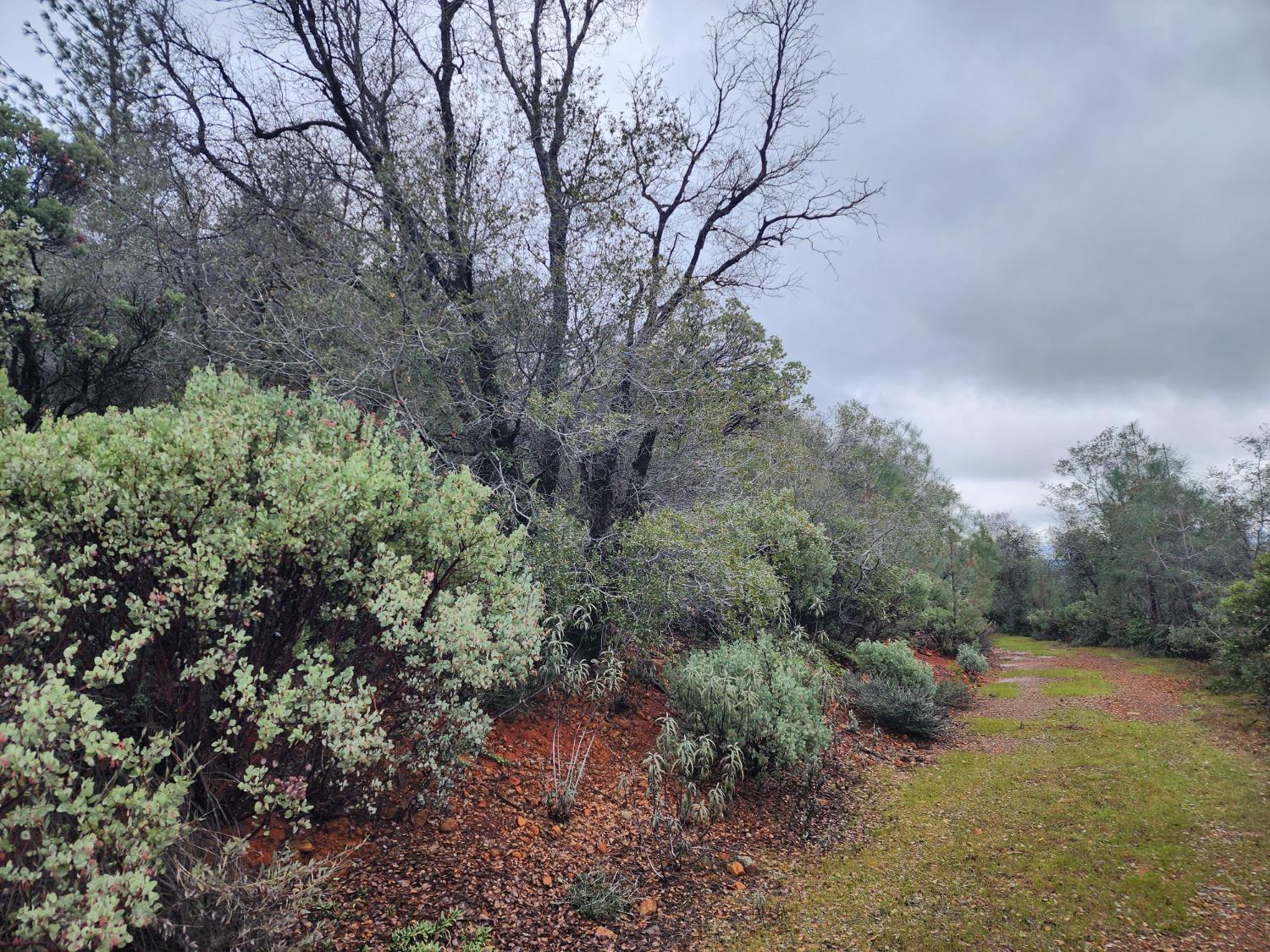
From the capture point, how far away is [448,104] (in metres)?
7.90

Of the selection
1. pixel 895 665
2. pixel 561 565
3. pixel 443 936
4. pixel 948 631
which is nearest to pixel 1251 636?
A: pixel 895 665

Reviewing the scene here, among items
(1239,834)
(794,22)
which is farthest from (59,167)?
(1239,834)

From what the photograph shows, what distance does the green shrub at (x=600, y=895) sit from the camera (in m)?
3.23

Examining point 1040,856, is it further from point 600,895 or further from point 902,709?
point 600,895

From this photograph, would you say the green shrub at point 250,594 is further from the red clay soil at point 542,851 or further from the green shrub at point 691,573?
the green shrub at point 691,573

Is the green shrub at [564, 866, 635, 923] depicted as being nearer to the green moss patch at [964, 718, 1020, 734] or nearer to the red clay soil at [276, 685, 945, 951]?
the red clay soil at [276, 685, 945, 951]

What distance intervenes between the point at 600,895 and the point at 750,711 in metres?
2.28

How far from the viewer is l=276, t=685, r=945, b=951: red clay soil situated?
3.00m

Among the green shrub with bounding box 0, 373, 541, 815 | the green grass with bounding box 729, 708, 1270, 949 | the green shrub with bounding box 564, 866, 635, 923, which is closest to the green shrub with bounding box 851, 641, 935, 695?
the green grass with bounding box 729, 708, 1270, 949

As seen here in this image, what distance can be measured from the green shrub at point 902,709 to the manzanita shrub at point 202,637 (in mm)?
6068

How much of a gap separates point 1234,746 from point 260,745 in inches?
398

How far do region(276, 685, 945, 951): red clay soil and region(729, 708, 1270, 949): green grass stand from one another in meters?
0.39

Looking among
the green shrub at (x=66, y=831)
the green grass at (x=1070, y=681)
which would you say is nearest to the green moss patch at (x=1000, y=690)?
the green grass at (x=1070, y=681)

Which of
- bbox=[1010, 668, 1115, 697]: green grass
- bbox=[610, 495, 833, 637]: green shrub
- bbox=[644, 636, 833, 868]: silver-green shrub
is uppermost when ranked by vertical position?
bbox=[610, 495, 833, 637]: green shrub
